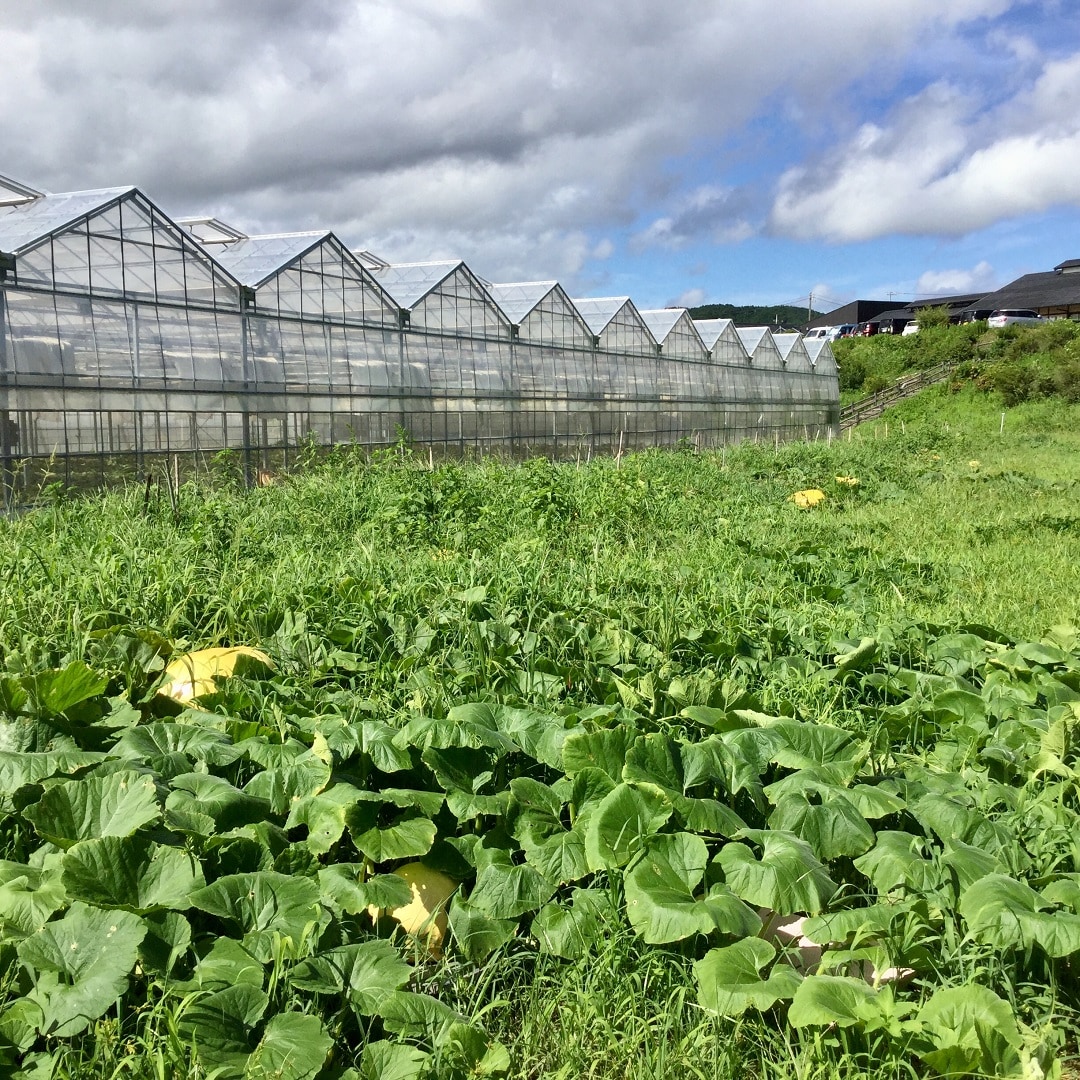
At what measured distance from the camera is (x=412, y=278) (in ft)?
65.0

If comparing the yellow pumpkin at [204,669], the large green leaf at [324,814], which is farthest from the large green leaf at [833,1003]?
the yellow pumpkin at [204,669]

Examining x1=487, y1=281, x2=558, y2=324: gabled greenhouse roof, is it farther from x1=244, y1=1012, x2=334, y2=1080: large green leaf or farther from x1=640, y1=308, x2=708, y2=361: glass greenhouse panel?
x1=244, y1=1012, x2=334, y2=1080: large green leaf

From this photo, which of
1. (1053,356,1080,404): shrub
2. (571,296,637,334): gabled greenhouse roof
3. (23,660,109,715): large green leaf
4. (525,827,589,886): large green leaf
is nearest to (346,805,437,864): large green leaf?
(525,827,589,886): large green leaf

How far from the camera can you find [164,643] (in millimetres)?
4387

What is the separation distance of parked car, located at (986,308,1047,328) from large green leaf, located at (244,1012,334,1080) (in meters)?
55.4

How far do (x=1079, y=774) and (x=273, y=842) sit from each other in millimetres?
2605

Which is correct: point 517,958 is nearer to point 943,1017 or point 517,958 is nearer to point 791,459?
point 943,1017

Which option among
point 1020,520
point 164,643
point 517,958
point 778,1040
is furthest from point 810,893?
point 1020,520

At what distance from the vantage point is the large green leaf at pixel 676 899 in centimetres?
233

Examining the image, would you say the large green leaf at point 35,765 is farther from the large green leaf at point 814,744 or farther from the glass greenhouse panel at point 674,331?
the glass greenhouse panel at point 674,331

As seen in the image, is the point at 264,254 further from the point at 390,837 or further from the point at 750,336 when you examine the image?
the point at 750,336

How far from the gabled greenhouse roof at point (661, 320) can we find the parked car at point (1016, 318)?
2977 centimetres

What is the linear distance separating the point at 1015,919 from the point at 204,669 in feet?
11.3

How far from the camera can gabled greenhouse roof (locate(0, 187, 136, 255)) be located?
481 inches
